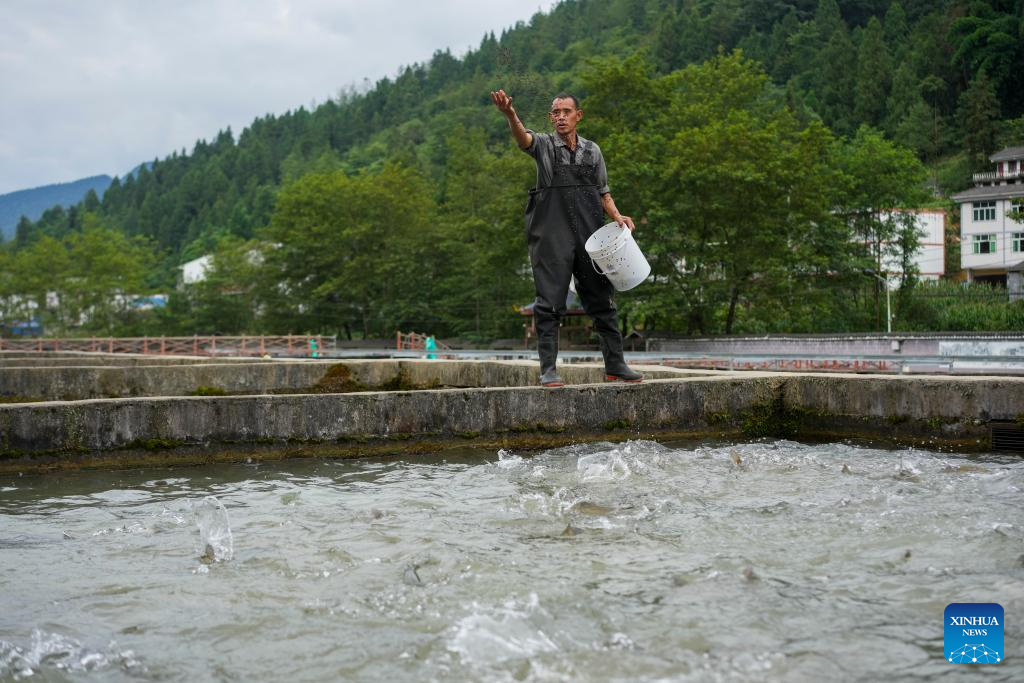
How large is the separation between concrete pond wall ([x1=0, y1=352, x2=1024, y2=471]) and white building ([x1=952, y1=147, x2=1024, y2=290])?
5657 cm

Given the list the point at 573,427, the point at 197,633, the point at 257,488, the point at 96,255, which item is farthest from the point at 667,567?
the point at 96,255

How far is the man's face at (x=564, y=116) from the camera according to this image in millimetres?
6758

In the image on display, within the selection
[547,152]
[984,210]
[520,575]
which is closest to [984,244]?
[984,210]

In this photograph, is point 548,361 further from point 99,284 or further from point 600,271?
point 99,284

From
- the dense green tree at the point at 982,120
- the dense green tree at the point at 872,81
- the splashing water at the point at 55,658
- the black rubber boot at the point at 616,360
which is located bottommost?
the splashing water at the point at 55,658

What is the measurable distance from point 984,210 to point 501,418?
201ft

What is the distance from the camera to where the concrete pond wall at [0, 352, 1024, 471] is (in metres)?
5.78

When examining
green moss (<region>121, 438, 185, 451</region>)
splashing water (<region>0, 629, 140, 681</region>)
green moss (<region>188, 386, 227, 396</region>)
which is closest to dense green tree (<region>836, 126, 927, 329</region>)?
green moss (<region>188, 386, 227, 396</region>)

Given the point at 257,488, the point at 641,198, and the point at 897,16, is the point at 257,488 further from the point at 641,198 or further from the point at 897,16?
the point at 897,16

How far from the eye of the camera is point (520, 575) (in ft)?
10.3

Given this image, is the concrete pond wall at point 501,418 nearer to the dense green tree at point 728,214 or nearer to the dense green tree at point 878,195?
the dense green tree at point 728,214

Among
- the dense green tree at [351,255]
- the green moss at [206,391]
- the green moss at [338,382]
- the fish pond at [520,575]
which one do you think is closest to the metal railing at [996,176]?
the dense green tree at [351,255]

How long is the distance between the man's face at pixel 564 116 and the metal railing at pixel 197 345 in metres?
28.4

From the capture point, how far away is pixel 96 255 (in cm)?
7150
